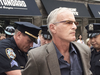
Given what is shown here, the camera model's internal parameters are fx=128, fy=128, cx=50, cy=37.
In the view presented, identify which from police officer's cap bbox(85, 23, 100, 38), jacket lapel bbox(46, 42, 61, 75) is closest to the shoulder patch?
jacket lapel bbox(46, 42, 61, 75)

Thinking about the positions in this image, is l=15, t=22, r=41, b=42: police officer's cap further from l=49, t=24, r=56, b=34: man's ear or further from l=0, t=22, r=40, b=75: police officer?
l=49, t=24, r=56, b=34: man's ear

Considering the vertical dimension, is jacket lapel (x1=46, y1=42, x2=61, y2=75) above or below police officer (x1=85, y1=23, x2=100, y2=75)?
above

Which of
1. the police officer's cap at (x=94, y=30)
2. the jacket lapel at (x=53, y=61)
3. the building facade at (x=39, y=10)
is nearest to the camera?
the jacket lapel at (x=53, y=61)

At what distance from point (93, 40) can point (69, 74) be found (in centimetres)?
242

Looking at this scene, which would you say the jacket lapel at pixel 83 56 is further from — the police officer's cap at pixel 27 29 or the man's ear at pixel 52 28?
the police officer's cap at pixel 27 29

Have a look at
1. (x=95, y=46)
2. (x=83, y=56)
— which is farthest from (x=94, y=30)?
(x=83, y=56)

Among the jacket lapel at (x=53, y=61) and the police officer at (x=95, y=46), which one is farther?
the police officer at (x=95, y=46)

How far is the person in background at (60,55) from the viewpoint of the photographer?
1.44 meters

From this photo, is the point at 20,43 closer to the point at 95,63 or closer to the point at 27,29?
the point at 27,29

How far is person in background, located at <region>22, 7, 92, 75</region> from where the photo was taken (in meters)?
1.44

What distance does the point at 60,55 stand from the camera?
5.07 feet

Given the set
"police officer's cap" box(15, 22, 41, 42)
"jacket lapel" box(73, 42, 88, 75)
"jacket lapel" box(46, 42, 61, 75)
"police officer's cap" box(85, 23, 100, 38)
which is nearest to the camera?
"jacket lapel" box(46, 42, 61, 75)

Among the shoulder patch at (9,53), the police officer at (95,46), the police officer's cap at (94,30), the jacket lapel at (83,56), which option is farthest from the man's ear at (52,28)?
the police officer's cap at (94,30)

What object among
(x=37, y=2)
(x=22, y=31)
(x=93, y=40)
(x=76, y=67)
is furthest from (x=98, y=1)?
(x=76, y=67)
